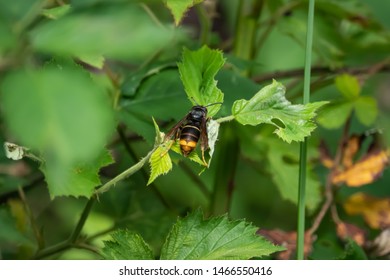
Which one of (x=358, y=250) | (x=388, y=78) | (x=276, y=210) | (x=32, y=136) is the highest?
(x=388, y=78)

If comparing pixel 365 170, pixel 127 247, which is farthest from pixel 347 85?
pixel 127 247

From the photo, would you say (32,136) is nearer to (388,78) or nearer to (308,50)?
(308,50)

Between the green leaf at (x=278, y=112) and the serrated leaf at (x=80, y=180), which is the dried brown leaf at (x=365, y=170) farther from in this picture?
the serrated leaf at (x=80, y=180)

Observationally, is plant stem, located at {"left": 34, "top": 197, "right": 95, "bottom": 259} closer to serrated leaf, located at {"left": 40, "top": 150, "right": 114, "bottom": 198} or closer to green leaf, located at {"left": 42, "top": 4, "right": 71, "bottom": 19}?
serrated leaf, located at {"left": 40, "top": 150, "right": 114, "bottom": 198}

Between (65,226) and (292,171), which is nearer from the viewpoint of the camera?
(292,171)

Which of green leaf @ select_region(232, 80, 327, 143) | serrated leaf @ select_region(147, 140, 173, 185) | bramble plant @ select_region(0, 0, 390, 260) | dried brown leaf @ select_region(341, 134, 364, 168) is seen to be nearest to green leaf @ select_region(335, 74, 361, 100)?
bramble plant @ select_region(0, 0, 390, 260)

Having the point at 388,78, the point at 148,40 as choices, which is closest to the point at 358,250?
the point at 148,40

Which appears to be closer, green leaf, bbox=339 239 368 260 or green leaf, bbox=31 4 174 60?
green leaf, bbox=31 4 174 60

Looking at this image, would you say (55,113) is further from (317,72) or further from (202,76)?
(317,72)
